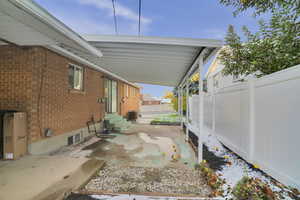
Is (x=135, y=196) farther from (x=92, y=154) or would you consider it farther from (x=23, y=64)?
(x=23, y=64)

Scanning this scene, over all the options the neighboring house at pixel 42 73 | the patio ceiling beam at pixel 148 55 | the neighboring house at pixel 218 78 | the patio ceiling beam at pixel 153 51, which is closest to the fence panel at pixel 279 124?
the patio ceiling beam at pixel 153 51

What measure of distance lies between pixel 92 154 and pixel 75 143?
4.55ft

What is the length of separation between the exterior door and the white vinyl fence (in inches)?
238

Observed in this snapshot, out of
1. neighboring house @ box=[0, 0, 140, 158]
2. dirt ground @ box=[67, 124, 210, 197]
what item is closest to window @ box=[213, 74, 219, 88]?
dirt ground @ box=[67, 124, 210, 197]

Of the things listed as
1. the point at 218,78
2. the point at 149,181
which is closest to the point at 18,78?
the point at 149,181

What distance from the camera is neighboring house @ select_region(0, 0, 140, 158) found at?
2.45 metres

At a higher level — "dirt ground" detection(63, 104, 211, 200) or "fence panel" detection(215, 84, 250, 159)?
"fence panel" detection(215, 84, 250, 159)

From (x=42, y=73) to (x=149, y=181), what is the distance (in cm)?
377

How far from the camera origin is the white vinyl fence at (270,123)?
2.25 m

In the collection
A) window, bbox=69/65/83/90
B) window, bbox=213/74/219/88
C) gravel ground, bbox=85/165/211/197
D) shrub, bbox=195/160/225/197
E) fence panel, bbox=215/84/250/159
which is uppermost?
window, bbox=213/74/219/88

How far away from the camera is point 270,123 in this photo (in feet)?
8.87

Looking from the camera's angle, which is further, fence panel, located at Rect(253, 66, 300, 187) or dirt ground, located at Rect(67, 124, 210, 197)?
dirt ground, located at Rect(67, 124, 210, 197)

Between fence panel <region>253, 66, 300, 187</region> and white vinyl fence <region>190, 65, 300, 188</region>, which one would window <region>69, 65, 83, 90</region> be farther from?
fence panel <region>253, 66, 300, 187</region>

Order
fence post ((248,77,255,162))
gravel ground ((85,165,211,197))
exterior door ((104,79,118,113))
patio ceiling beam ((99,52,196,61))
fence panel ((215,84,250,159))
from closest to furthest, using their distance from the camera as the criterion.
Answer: gravel ground ((85,165,211,197)) < fence post ((248,77,255,162)) < fence panel ((215,84,250,159)) < patio ceiling beam ((99,52,196,61)) < exterior door ((104,79,118,113))
